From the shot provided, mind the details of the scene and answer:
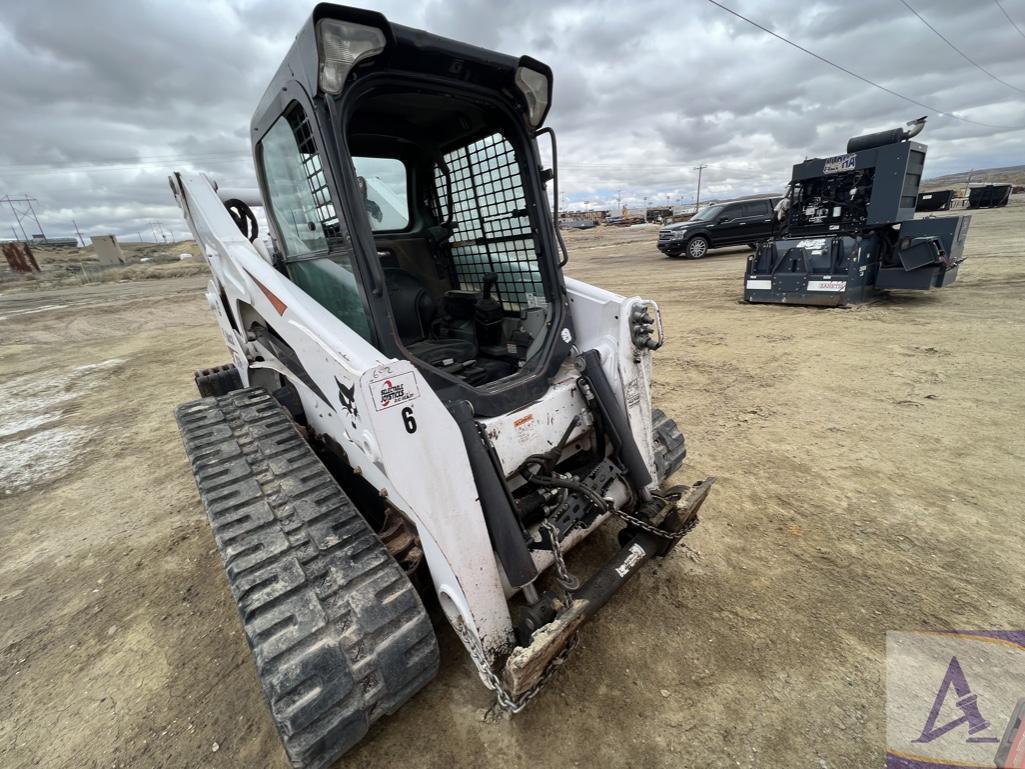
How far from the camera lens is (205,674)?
201 centimetres

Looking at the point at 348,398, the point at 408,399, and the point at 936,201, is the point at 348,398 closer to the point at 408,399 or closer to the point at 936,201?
the point at 408,399

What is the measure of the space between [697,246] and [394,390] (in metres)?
15.5

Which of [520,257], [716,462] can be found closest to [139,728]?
[520,257]

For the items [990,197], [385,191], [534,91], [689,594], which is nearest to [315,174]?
[385,191]

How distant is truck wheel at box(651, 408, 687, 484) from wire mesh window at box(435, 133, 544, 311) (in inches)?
44.1

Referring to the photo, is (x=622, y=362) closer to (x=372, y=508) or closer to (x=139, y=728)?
(x=372, y=508)

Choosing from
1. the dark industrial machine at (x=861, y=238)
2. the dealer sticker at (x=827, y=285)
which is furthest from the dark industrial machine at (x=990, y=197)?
the dealer sticker at (x=827, y=285)

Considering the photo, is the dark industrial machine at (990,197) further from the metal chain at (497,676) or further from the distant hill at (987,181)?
the metal chain at (497,676)

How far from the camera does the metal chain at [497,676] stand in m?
1.52

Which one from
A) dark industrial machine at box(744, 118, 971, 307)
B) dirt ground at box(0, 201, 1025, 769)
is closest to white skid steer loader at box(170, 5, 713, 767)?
dirt ground at box(0, 201, 1025, 769)

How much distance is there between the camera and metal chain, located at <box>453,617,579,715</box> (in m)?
1.52

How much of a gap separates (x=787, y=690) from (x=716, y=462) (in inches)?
68.4

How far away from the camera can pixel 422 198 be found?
2963mm

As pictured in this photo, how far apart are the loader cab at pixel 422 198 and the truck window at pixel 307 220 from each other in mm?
12
